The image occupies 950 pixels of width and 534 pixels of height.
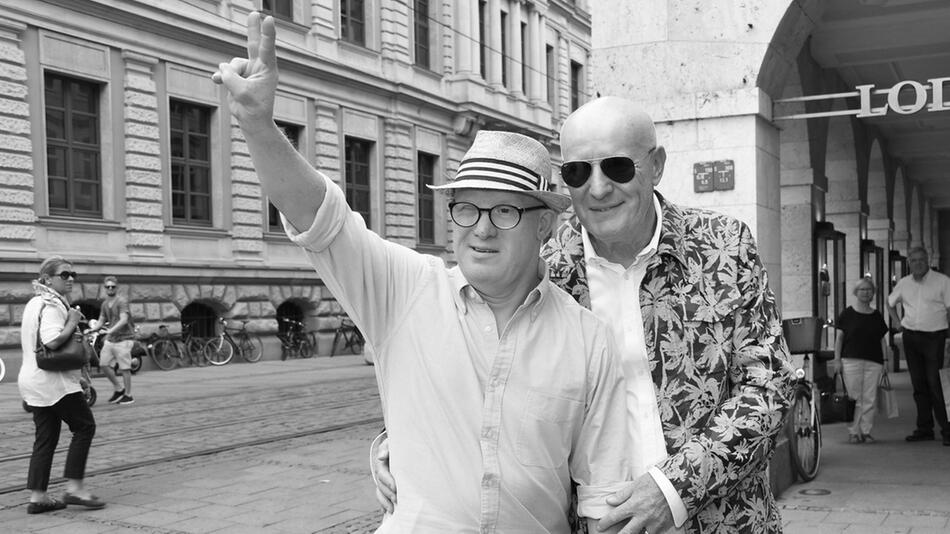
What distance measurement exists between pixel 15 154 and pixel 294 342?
8.00 m

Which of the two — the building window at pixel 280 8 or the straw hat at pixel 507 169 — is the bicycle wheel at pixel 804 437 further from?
the building window at pixel 280 8

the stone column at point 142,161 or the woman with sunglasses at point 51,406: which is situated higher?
the stone column at point 142,161

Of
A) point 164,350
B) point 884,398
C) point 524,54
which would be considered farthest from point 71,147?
point 524,54

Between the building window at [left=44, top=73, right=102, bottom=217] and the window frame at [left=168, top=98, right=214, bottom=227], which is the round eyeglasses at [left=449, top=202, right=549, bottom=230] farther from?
the window frame at [left=168, top=98, right=214, bottom=227]

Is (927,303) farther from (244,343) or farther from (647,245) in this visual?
(244,343)

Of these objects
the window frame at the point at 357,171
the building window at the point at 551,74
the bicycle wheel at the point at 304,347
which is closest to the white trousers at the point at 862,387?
the bicycle wheel at the point at 304,347

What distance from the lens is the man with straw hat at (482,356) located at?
191 cm

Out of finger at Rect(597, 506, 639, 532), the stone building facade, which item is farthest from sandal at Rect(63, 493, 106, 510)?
the stone building facade

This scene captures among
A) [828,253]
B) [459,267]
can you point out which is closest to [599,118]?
[459,267]

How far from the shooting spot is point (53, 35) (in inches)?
700

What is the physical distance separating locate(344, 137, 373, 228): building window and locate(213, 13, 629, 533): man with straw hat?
77.1 feet

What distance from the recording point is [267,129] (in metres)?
1.80

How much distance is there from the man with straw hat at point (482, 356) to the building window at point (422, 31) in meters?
27.6

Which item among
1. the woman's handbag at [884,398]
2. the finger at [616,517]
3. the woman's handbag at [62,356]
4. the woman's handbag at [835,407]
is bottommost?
the woman's handbag at [835,407]
